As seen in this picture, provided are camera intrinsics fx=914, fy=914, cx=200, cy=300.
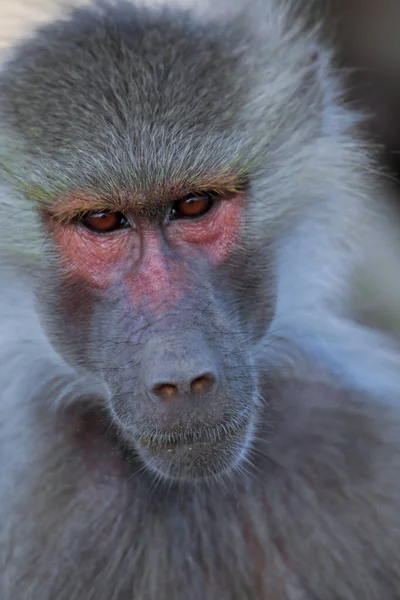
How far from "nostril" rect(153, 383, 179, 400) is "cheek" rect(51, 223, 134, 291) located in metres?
0.31

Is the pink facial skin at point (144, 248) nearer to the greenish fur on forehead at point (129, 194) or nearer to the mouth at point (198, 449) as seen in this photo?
the greenish fur on forehead at point (129, 194)

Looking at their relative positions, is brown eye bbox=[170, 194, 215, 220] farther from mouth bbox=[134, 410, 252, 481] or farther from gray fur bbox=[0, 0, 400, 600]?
mouth bbox=[134, 410, 252, 481]

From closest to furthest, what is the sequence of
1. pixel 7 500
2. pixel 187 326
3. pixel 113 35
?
pixel 187 326, pixel 113 35, pixel 7 500

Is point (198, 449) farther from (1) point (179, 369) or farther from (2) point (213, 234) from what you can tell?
(2) point (213, 234)

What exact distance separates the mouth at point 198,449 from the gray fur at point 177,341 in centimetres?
1

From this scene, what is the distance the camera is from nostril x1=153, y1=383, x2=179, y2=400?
169 centimetres

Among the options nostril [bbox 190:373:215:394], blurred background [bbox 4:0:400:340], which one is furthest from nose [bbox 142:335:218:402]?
blurred background [bbox 4:0:400:340]

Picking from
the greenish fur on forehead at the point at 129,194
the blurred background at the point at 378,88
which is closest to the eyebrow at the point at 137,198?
the greenish fur on forehead at the point at 129,194

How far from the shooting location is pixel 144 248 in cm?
192

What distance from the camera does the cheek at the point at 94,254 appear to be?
6.34 ft

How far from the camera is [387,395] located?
2064 millimetres

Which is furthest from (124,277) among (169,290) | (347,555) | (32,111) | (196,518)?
(347,555)

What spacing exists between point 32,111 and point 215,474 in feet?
2.73

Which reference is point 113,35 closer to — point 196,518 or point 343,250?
point 343,250
